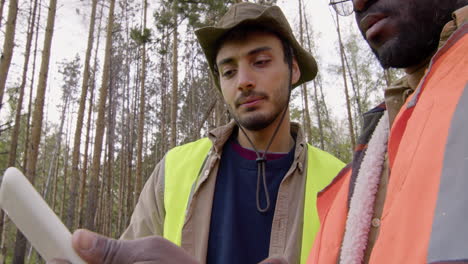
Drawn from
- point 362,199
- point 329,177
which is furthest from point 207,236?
point 362,199

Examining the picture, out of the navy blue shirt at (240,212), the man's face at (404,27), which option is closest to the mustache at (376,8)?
the man's face at (404,27)

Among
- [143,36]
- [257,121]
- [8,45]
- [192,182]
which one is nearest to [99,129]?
[8,45]

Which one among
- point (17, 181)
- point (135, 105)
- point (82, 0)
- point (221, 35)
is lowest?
point (17, 181)

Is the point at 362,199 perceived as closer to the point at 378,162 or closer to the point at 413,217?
the point at 378,162

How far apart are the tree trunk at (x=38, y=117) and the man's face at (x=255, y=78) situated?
899 cm

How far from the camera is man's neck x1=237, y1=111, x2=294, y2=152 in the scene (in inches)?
89.2

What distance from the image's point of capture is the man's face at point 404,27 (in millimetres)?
1198

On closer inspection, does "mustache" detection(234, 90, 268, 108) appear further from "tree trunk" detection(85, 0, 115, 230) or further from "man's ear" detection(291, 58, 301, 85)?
"tree trunk" detection(85, 0, 115, 230)

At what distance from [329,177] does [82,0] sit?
1614cm

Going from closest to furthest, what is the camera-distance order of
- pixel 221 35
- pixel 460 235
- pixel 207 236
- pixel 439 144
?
pixel 460 235
pixel 439 144
pixel 207 236
pixel 221 35

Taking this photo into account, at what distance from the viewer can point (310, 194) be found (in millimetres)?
1972

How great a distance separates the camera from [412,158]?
77cm

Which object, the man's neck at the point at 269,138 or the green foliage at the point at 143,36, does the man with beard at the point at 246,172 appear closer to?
the man's neck at the point at 269,138

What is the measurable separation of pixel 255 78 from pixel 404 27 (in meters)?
1.03
